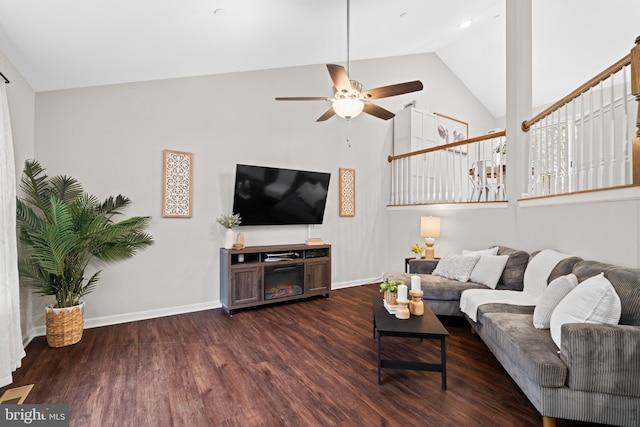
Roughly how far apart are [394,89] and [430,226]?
255 centimetres

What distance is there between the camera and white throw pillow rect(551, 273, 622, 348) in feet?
5.53

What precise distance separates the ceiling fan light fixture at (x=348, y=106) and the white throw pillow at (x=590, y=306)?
7.09 feet

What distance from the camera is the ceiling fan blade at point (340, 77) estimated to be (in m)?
2.40

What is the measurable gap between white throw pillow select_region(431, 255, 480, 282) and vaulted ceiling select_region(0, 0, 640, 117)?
3189 millimetres

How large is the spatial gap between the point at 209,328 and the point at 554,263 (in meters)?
3.52

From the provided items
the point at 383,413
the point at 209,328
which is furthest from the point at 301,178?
the point at 383,413

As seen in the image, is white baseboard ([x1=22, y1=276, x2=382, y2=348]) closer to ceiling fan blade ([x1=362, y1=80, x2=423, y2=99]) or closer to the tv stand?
the tv stand

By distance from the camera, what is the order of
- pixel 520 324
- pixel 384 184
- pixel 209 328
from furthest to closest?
pixel 384 184
pixel 209 328
pixel 520 324

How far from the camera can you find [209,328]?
10.8 ft

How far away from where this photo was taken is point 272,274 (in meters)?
4.07

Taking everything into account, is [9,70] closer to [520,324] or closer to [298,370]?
[298,370]

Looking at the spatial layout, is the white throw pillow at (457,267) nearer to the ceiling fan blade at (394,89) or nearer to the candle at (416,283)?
the candle at (416,283)

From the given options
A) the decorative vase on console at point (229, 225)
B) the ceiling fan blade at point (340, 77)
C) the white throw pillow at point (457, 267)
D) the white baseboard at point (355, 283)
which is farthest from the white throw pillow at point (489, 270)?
the decorative vase on console at point (229, 225)

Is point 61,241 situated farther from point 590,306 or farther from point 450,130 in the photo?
point 450,130
